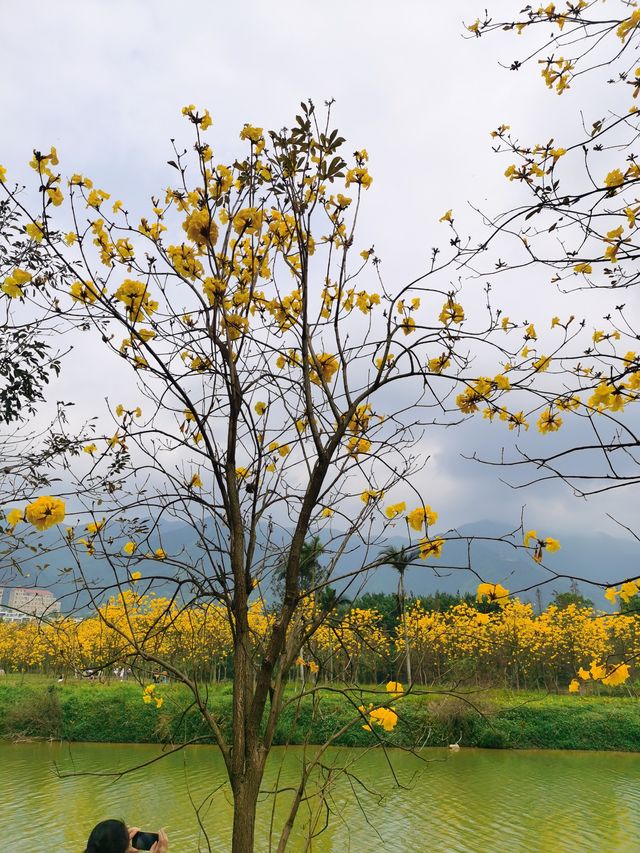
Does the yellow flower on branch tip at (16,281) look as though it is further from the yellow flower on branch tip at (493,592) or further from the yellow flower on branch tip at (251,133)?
the yellow flower on branch tip at (493,592)

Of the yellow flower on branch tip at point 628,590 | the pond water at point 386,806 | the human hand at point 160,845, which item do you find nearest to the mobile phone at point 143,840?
the human hand at point 160,845

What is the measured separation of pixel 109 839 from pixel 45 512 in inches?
39.8

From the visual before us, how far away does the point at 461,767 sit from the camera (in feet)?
41.5

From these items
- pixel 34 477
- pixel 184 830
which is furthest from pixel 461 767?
pixel 34 477

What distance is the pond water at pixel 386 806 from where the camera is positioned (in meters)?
7.30

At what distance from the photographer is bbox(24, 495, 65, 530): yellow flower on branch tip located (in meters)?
1.28

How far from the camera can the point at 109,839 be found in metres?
1.63

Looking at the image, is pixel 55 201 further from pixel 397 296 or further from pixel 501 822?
pixel 501 822

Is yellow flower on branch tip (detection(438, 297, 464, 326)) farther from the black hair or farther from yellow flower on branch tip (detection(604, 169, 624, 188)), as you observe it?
the black hair

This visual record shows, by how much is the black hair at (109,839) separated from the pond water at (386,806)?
387 cm

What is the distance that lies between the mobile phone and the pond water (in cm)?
373

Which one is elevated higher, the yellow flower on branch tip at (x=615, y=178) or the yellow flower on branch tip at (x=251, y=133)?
the yellow flower on branch tip at (x=251, y=133)

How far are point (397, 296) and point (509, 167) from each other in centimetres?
66

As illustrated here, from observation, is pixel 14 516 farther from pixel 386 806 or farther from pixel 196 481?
pixel 386 806
